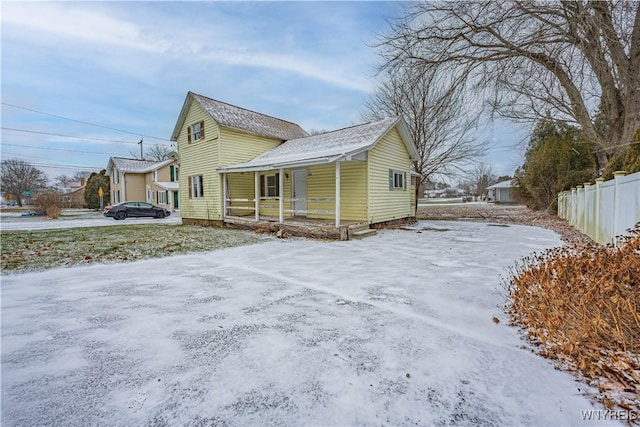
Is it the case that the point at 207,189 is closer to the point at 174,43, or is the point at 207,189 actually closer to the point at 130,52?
the point at 174,43

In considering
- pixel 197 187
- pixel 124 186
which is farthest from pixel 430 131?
pixel 124 186

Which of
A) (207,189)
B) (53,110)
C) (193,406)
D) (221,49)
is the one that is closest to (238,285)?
(193,406)

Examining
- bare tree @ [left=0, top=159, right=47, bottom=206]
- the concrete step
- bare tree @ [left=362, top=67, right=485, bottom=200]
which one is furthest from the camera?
bare tree @ [left=0, top=159, right=47, bottom=206]

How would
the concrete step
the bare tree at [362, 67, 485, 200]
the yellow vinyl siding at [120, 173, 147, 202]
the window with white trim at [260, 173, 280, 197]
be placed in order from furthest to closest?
the yellow vinyl siding at [120, 173, 147, 202] < the bare tree at [362, 67, 485, 200] < the window with white trim at [260, 173, 280, 197] < the concrete step

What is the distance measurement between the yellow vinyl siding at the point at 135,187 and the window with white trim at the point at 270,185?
23.9m

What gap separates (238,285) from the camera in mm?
4871

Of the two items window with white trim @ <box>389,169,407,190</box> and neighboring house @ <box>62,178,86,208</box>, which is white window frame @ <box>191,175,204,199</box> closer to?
window with white trim @ <box>389,169,407,190</box>

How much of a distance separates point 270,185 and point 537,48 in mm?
11862

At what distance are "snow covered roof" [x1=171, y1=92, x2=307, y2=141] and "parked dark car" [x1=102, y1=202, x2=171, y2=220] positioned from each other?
844cm

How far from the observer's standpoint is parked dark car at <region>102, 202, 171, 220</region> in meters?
20.9

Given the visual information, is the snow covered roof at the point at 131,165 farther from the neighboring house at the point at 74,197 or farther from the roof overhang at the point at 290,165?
the roof overhang at the point at 290,165

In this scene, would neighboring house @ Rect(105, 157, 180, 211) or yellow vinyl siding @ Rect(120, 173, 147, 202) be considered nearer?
neighboring house @ Rect(105, 157, 180, 211)

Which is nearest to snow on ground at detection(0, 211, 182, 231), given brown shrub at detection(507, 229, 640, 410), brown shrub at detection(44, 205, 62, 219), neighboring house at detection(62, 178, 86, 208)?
brown shrub at detection(44, 205, 62, 219)

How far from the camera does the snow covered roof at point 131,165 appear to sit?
30.4m
